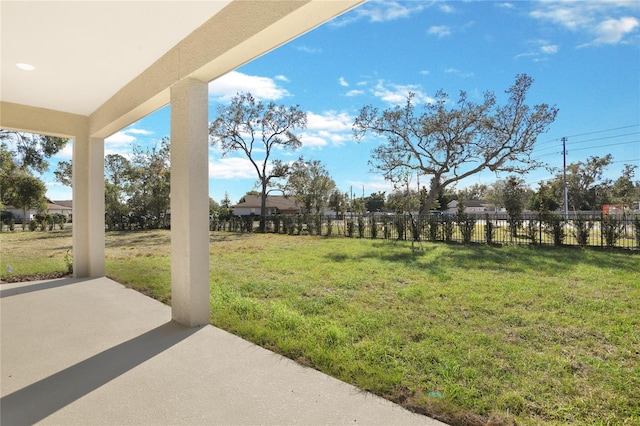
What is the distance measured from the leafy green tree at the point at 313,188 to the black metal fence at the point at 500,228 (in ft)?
36.5

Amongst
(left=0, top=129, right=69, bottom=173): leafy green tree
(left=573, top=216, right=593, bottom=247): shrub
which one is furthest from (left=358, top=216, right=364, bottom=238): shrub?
(left=0, top=129, right=69, bottom=173): leafy green tree

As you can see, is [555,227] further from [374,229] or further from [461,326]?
[461,326]

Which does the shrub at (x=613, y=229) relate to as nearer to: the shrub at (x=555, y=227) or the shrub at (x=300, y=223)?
A: the shrub at (x=555, y=227)

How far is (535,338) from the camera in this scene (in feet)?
9.99

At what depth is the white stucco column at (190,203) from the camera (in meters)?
3.29

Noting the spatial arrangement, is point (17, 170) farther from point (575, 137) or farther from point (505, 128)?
point (575, 137)

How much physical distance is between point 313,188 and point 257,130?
9.75 meters

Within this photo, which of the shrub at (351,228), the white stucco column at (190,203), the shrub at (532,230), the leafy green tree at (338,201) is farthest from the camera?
the leafy green tree at (338,201)

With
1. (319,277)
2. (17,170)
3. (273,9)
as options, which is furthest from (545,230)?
(17,170)

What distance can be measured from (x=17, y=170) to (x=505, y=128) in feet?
54.9

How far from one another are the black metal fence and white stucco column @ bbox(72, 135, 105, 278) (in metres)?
7.19

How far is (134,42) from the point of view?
10.8 ft

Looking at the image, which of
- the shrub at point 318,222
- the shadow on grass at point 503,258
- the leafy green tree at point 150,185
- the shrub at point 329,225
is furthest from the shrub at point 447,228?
the leafy green tree at point 150,185

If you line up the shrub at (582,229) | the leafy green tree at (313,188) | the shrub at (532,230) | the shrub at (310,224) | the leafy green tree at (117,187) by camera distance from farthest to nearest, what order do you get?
the leafy green tree at (313,188), the leafy green tree at (117,187), the shrub at (310,224), the shrub at (532,230), the shrub at (582,229)
